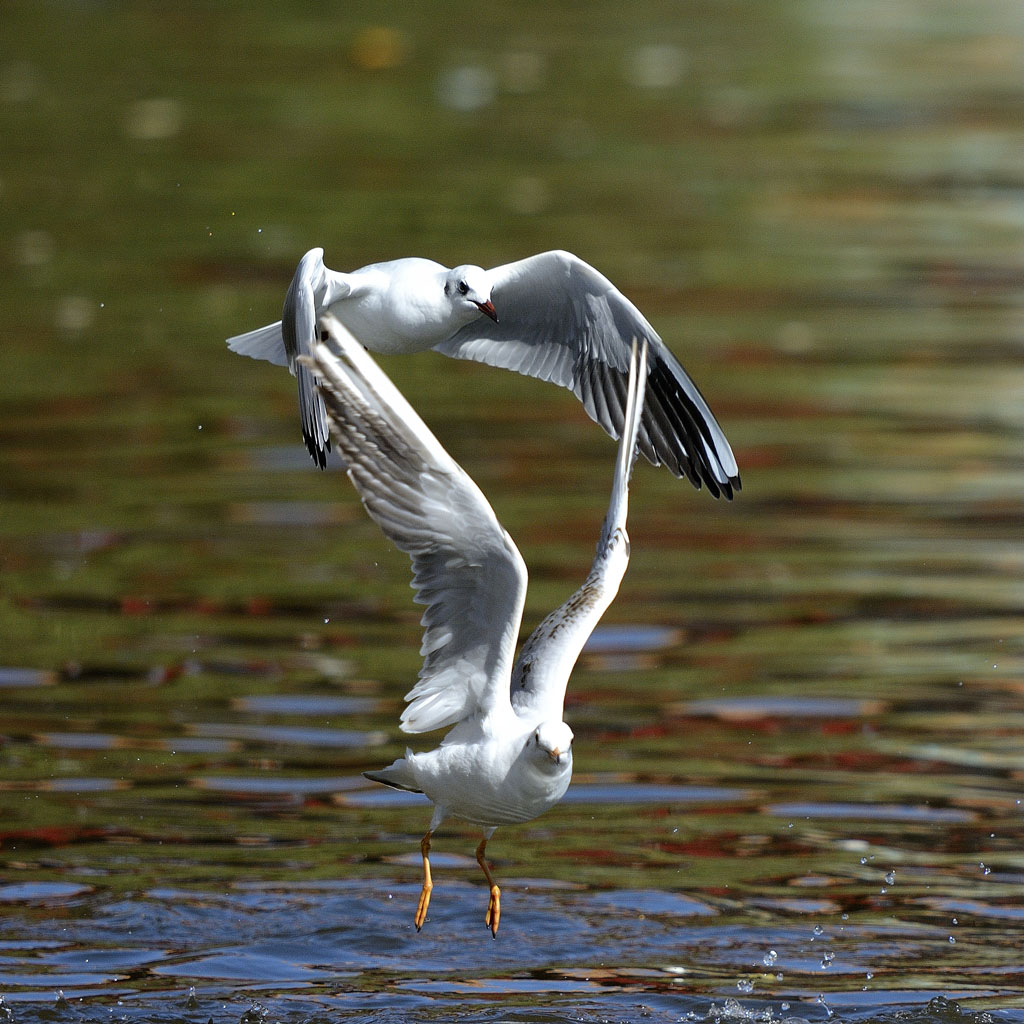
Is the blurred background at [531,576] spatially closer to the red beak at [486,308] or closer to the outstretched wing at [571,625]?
the outstretched wing at [571,625]

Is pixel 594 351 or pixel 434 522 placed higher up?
pixel 434 522

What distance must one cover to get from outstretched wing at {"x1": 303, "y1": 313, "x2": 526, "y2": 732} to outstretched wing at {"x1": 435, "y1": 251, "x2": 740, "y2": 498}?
4.82 feet

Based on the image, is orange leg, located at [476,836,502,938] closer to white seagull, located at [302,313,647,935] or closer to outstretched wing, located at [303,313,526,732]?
white seagull, located at [302,313,647,935]

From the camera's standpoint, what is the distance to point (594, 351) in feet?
23.5

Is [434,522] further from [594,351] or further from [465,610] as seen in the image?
[594,351]

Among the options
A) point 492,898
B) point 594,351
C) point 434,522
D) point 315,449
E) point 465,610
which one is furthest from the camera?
point 594,351

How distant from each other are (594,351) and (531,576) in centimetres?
257

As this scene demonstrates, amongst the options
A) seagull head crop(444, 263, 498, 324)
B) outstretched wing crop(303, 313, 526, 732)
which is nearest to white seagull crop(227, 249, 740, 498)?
seagull head crop(444, 263, 498, 324)

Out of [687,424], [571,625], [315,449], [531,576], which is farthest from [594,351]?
[531,576]

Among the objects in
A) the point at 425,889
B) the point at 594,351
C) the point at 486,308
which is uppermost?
the point at 486,308

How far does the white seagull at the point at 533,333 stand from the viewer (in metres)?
6.30

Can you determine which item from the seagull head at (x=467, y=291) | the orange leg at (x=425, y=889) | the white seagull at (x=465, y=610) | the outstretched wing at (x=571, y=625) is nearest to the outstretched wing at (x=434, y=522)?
the white seagull at (x=465, y=610)

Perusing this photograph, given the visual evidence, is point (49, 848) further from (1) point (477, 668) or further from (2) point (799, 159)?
(2) point (799, 159)

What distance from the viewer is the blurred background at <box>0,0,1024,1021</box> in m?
6.59
